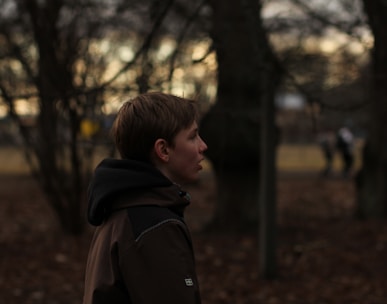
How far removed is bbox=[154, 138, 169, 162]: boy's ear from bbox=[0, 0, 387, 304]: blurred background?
3.89m

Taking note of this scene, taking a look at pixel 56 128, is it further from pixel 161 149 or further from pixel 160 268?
pixel 160 268

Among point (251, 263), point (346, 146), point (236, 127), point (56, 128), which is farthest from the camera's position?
point (346, 146)

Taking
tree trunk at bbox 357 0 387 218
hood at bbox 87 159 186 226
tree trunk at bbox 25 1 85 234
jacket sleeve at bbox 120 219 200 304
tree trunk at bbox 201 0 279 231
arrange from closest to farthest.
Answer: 1. jacket sleeve at bbox 120 219 200 304
2. hood at bbox 87 159 186 226
3. tree trunk at bbox 201 0 279 231
4. tree trunk at bbox 25 1 85 234
5. tree trunk at bbox 357 0 387 218

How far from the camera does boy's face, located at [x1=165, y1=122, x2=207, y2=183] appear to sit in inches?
82.8

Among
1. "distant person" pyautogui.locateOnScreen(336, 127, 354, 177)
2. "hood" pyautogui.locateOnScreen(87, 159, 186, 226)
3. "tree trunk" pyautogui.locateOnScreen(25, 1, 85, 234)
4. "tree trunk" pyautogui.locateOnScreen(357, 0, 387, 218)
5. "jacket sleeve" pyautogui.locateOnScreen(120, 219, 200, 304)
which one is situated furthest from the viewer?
"distant person" pyautogui.locateOnScreen(336, 127, 354, 177)

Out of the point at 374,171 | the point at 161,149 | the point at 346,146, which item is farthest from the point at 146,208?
the point at 346,146

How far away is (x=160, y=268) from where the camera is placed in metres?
1.92

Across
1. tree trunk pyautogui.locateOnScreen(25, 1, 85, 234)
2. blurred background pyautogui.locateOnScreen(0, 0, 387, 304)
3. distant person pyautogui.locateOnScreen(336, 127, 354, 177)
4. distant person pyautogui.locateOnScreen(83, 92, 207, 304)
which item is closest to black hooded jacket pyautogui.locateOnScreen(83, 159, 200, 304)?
distant person pyautogui.locateOnScreen(83, 92, 207, 304)

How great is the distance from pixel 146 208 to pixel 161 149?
173mm

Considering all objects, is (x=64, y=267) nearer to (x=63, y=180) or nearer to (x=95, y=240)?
(x=63, y=180)

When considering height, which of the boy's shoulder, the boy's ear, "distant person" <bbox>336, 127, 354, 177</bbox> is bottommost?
"distant person" <bbox>336, 127, 354, 177</bbox>

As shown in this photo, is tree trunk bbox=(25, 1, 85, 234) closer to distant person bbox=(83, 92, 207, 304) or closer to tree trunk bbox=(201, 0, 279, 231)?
tree trunk bbox=(201, 0, 279, 231)

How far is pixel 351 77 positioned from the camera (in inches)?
336

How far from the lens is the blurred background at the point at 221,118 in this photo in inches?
285
